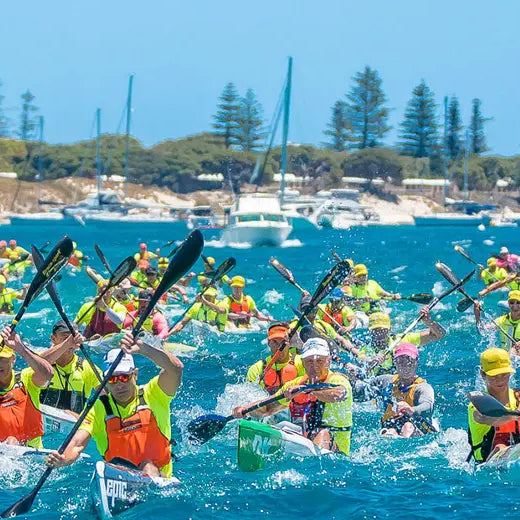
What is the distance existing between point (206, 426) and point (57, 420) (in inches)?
84.3

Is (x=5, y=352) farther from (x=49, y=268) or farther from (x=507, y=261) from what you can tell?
(x=507, y=261)

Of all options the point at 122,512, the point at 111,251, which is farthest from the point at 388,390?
the point at 111,251

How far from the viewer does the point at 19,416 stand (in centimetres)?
966

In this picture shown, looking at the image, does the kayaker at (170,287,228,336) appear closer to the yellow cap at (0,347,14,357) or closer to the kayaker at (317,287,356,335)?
the kayaker at (317,287,356,335)

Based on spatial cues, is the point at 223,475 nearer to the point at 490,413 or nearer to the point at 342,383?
the point at 342,383

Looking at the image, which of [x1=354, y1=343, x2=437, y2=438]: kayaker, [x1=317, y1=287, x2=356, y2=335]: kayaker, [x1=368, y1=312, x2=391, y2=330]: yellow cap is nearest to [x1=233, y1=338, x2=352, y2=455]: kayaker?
[x1=354, y1=343, x2=437, y2=438]: kayaker

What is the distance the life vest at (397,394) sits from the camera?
1082cm

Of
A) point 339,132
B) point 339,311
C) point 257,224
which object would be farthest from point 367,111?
point 339,311

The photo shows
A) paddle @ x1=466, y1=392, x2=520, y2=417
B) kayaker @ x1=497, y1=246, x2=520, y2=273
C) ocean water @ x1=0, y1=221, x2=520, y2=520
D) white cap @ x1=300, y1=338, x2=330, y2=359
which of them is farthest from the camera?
kayaker @ x1=497, y1=246, x2=520, y2=273

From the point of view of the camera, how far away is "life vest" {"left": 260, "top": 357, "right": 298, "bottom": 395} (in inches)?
440

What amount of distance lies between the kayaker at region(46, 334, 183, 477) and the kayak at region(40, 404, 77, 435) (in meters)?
2.87

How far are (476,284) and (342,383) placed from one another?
24.9 m

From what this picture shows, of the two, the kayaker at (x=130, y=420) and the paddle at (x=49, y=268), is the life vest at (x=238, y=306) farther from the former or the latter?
the kayaker at (x=130, y=420)

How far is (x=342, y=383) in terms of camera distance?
30.1 feet
